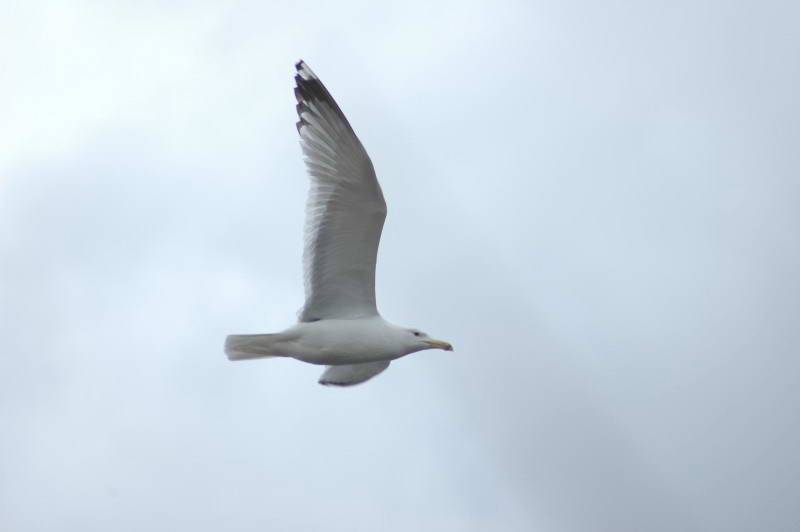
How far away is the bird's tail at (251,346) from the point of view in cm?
1221

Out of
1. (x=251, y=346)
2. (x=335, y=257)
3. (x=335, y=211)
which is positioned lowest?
(x=251, y=346)

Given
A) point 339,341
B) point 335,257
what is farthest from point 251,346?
point 335,257

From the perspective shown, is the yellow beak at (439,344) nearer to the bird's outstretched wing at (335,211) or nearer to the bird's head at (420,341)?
the bird's head at (420,341)

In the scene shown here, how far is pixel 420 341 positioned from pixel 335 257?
1.10 m

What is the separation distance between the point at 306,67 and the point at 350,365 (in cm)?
292

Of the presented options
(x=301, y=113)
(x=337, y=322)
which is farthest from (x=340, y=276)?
(x=301, y=113)

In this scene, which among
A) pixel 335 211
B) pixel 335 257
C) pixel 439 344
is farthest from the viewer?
pixel 439 344

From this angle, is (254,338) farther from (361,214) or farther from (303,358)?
(361,214)

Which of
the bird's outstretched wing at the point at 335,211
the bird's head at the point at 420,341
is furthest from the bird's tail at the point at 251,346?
the bird's head at the point at 420,341

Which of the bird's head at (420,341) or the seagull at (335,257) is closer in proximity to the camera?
the seagull at (335,257)

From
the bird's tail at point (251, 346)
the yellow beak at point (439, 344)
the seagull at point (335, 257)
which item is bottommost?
the bird's tail at point (251, 346)

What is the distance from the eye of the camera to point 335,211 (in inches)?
481

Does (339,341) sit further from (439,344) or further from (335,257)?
(439,344)

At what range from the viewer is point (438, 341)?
1264 centimetres
